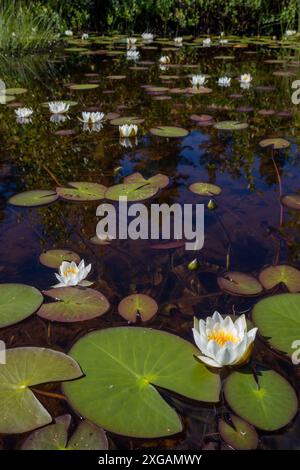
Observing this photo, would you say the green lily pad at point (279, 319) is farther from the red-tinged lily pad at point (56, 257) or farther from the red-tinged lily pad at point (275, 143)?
the red-tinged lily pad at point (275, 143)

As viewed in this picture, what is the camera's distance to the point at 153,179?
7.31 feet

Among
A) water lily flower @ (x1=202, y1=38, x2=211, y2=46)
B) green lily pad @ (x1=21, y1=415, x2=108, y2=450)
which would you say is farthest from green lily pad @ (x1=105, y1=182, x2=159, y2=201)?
water lily flower @ (x1=202, y1=38, x2=211, y2=46)

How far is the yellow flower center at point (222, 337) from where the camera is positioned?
3.76 feet

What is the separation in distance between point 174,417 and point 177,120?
2.57m

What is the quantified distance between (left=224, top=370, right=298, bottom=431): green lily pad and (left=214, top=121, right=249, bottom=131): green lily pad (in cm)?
221

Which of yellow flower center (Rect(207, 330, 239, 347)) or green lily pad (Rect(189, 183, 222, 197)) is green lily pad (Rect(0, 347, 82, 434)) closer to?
yellow flower center (Rect(207, 330, 239, 347))

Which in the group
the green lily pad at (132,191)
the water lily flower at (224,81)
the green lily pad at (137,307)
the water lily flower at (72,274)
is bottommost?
the green lily pad at (137,307)

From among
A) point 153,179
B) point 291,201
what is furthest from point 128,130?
point 291,201

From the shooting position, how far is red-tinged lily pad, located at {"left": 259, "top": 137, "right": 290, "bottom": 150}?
2.72 m

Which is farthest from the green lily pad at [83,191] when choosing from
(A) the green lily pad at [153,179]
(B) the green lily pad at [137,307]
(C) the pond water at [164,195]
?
(B) the green lily pad at [137,307]

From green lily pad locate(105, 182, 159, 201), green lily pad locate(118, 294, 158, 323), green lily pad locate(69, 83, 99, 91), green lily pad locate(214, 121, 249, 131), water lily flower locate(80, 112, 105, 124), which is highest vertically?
green lily pad locate(69, 83, 99, 91)

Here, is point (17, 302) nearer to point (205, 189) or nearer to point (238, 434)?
point (238, 434)

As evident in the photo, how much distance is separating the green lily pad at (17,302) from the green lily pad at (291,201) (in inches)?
47.9

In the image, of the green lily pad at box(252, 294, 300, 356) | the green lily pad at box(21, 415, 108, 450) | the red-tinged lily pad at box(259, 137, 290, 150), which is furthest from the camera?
the red-tinged lily pad at box(259, 137, 290, 150)
